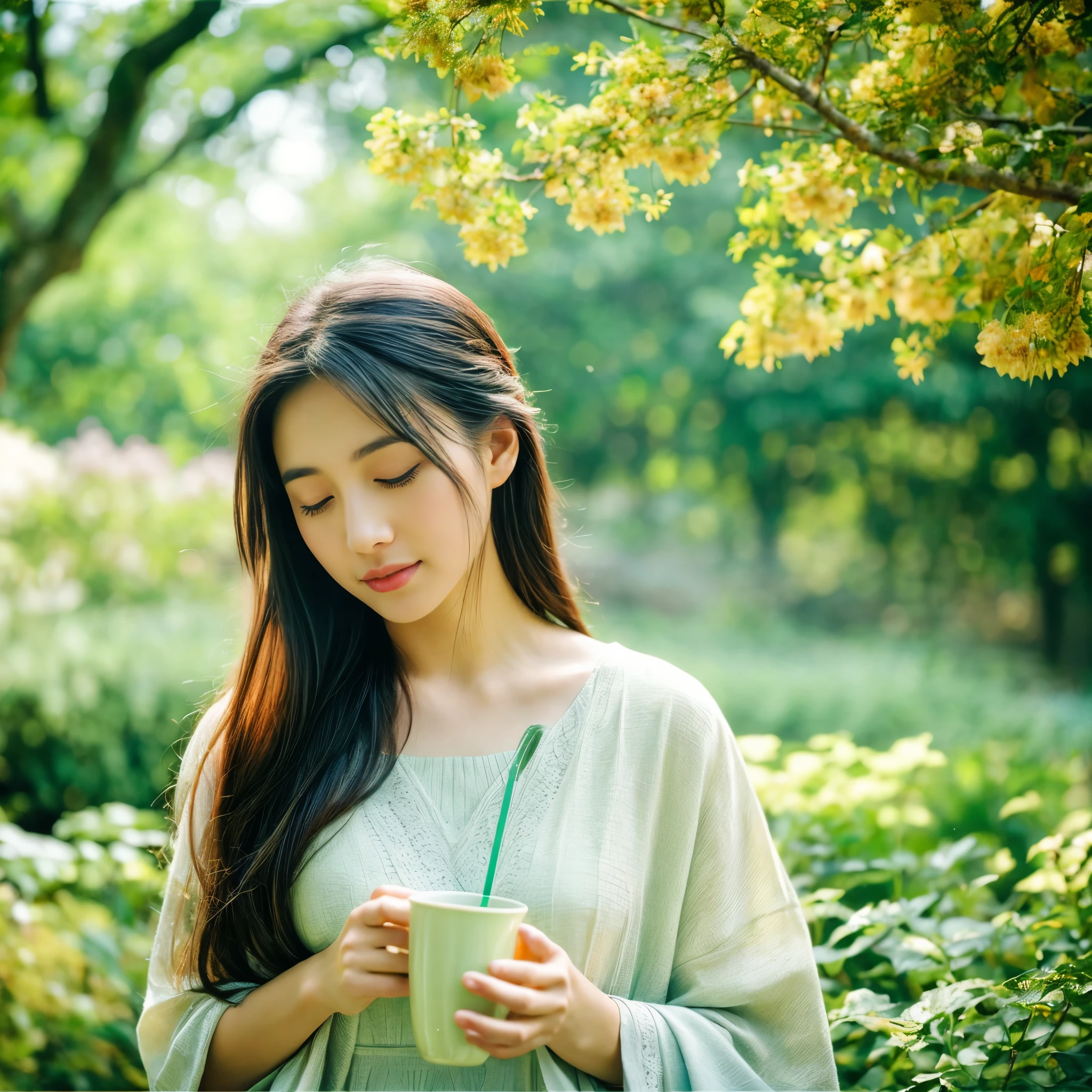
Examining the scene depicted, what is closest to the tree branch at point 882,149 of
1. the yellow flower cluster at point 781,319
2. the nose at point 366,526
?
the yellow flower cluster at point 781,319

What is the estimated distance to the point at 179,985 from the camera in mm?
1661

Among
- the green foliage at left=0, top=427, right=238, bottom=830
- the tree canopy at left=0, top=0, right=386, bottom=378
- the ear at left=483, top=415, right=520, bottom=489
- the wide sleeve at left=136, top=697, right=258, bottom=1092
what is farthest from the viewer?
the green foliage at left=0, top=427, right=238, bottom=830

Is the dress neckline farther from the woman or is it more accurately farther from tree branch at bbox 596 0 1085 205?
tree branch at bbox 596 0 1085 205

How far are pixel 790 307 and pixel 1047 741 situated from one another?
5.66 m

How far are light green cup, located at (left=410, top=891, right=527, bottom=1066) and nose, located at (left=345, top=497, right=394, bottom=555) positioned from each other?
53 centimetres

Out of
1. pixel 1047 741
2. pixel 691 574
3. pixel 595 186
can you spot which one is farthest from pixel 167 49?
pixel 691 574

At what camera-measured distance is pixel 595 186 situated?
71.6 inches

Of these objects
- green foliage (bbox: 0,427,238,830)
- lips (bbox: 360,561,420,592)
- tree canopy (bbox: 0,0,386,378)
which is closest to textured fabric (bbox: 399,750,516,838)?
lips (bbox: 360,561,420,592)

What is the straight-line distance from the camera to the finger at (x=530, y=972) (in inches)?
44.7

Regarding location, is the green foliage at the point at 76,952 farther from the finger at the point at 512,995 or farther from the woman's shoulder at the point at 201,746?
the finger at the point at 512,995

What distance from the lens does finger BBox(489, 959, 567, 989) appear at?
114cm

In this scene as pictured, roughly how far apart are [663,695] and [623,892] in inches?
12.4

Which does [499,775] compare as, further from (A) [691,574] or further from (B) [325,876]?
(A) [691,574]

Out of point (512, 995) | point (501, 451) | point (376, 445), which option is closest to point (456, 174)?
point (501, 451)
